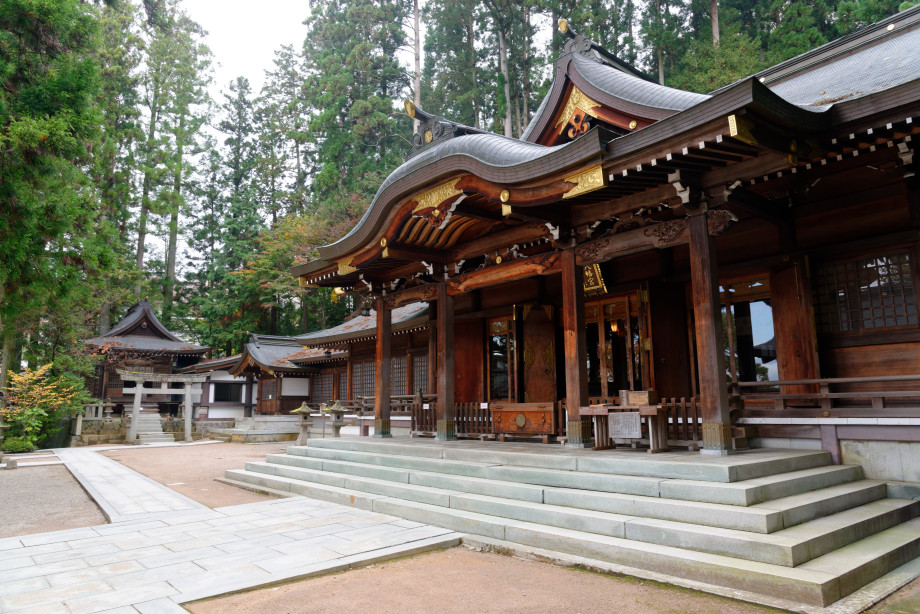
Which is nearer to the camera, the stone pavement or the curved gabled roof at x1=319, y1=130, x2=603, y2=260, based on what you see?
the stone pavement

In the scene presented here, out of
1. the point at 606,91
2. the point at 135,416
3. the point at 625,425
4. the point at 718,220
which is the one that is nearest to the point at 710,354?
the point at 625,425

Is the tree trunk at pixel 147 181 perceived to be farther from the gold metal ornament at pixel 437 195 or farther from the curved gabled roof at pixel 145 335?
the gold metal ornament at pixel 437 195

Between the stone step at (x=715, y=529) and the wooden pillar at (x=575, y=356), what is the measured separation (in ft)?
5.73

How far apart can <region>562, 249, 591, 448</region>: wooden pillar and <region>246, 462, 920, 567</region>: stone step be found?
1.75 meters

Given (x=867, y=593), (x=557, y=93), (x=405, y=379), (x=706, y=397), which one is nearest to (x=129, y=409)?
(x=405, y=379)

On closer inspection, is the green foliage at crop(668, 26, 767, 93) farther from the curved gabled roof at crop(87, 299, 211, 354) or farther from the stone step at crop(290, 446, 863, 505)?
the curved gabled roof at crop(87, 299, 211, 354)

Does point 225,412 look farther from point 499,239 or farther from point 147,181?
point 499,239

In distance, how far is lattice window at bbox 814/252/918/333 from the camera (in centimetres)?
668

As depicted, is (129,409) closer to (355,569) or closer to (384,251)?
(384,251)

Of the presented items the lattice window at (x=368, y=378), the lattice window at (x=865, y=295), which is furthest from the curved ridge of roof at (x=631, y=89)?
the lattice window at (x=368, y=378)

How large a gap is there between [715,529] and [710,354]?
2231 millimetres

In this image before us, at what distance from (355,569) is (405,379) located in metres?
11.7

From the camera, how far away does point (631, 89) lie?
357 inches

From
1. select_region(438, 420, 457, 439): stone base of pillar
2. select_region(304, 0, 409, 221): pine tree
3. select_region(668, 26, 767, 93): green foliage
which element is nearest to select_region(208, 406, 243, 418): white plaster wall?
select_region(304, 0, 409, 221): pine tree
